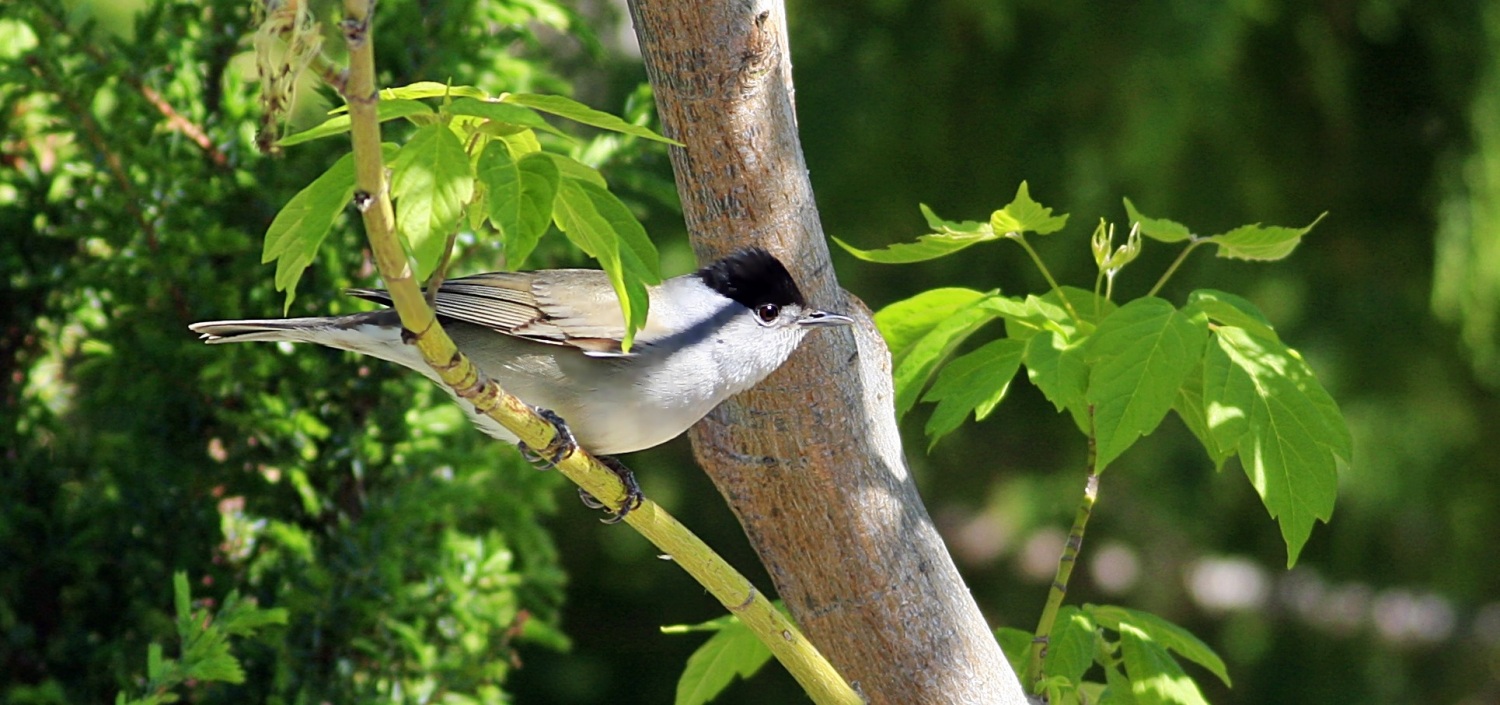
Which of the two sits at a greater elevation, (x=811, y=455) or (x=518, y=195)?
(x=518, y=195)

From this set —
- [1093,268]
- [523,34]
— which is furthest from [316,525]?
[1093,268]

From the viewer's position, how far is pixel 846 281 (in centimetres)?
436

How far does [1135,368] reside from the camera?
62.4 inches

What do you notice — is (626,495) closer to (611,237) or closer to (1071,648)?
(611,237)

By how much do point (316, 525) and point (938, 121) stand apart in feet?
7.71

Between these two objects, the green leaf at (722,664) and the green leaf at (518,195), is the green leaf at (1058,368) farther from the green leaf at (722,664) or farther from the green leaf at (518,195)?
the green leaf at (518,195)

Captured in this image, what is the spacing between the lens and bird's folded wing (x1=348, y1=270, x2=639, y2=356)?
1.86 metres

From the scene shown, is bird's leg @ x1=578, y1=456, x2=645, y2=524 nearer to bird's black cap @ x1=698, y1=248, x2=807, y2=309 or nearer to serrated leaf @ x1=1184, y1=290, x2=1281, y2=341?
bird's black cap @ x1=698, y1=248, x2=807, y2=309

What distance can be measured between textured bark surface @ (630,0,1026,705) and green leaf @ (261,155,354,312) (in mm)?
582

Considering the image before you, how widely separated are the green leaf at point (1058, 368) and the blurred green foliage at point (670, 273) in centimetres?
95

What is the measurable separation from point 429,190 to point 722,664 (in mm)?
1034

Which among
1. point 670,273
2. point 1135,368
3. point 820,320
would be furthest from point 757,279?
point 670,273

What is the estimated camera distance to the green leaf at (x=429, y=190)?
108 centimetres

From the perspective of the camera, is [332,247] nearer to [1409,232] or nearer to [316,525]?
[316,525]
